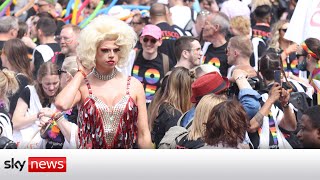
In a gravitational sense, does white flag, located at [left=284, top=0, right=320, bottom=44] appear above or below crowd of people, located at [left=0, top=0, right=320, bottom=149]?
above

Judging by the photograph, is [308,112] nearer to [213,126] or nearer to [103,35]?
[213,126]

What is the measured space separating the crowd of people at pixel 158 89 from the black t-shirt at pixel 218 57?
0.01m

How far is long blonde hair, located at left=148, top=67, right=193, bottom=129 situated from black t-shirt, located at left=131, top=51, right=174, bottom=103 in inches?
74.4

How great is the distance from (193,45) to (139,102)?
345cm

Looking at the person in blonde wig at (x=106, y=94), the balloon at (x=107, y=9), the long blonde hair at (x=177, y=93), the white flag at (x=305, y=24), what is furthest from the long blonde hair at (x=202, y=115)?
the balloon at (x=107, y=9)

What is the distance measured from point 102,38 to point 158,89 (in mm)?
2449

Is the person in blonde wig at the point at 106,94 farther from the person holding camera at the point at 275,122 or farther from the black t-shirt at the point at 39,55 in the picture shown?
the black t-shirt at the point at 39,55

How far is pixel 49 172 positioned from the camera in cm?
597

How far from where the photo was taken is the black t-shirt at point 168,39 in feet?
37.0

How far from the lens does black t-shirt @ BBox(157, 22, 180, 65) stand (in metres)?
11.3

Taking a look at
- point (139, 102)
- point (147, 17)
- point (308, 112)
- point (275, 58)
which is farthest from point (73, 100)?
point (147, 17)

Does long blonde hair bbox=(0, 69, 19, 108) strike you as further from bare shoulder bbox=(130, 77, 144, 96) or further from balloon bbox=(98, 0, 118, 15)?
balloon bbox=(98, 0, 118, 15)

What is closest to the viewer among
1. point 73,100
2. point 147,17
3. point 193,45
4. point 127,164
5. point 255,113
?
point 127,164

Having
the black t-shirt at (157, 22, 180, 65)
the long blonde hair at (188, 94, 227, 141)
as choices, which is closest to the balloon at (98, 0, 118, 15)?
the black t-shirt at (157, 22, 180, 65)
